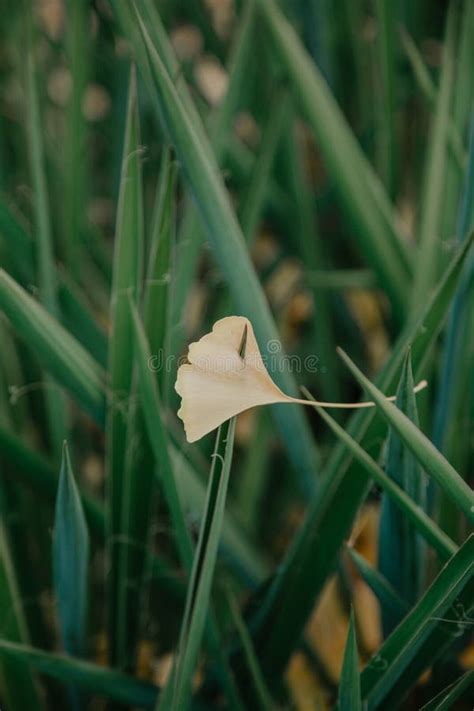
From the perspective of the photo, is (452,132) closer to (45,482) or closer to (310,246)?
(310,246)

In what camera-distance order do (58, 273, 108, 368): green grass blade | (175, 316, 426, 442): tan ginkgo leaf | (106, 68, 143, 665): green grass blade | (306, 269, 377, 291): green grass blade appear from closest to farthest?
1. (175, 316, 426, 442): tan ginkgo leaf
2. (106, 68, 143, 665): green grass blade
3. (58, 273, 108, 368): green grass blade
4. (306, 269, 377, 291): green grass blade

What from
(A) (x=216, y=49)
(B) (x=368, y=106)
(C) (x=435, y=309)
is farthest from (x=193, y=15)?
(C) (x=435, y=309)

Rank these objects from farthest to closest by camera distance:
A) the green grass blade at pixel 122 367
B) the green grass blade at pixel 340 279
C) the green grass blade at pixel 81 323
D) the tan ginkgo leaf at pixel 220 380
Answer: the green grass blade at pixel 340 279 → the green grass blade at pixel 81 323 → the green grass blade at pixel 122 367 → the tan ginkgo leaf at pixel 220 380

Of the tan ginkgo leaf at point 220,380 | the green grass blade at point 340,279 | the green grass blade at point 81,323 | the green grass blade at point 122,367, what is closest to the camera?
the tan ginkgo leaf at point 220,380

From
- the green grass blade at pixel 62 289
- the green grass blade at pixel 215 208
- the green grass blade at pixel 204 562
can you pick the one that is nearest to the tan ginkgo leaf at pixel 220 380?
the green grass blade at pixel 204 562

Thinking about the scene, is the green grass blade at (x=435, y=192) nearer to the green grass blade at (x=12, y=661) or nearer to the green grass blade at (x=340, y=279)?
the green grass blade at (x=340, y=279)

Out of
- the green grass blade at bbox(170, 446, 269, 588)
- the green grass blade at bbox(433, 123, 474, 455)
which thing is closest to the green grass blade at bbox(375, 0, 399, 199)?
the green grass blade at bbox(433, 123, 474, 455)

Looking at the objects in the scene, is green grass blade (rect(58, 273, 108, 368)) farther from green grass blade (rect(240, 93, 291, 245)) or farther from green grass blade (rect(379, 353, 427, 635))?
green grass blade (rect(379, 353, 427, 635))

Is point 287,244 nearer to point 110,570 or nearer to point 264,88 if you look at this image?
point 264,88
